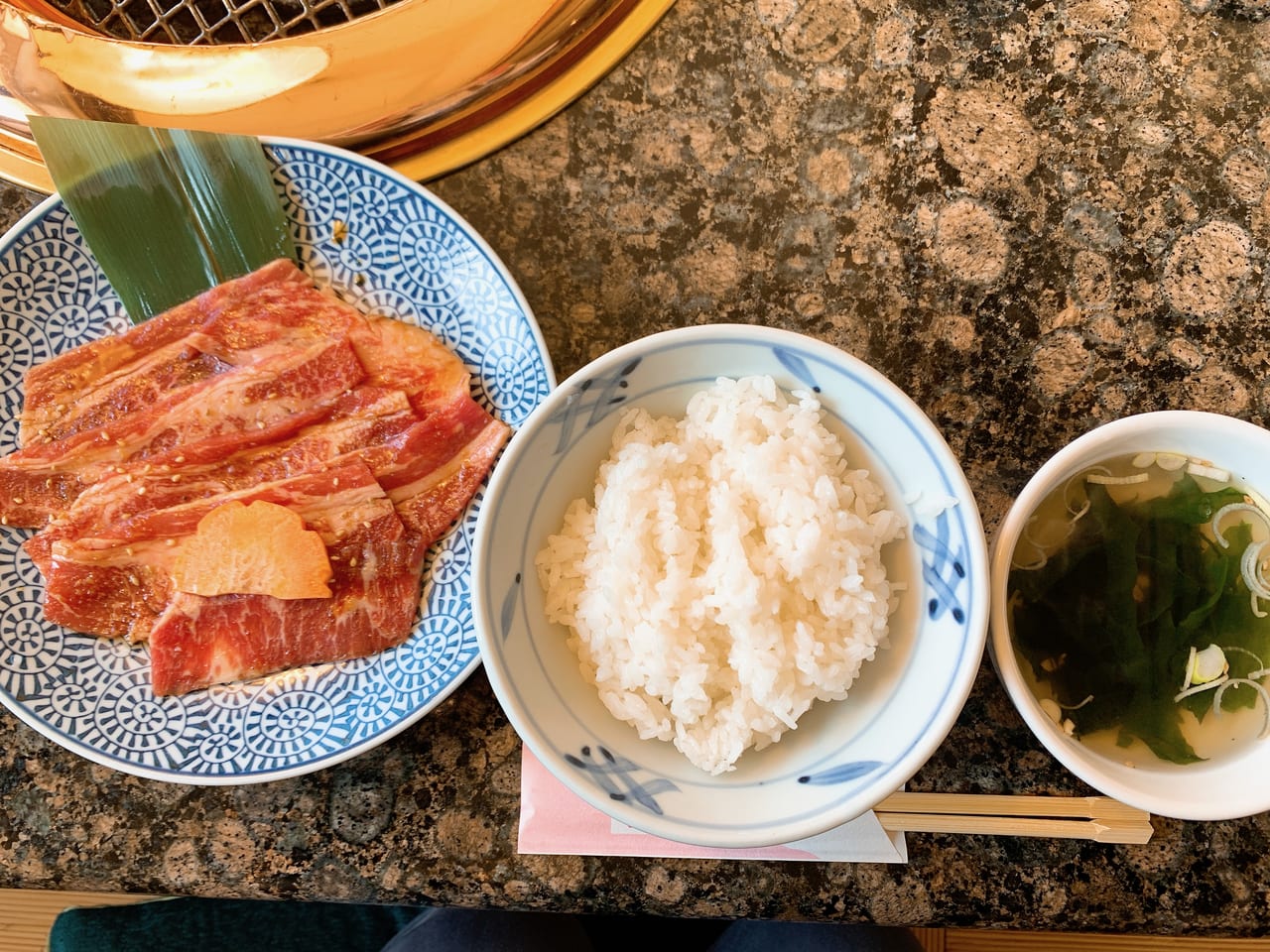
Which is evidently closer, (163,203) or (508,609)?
(508,609)

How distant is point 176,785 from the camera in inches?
54.8

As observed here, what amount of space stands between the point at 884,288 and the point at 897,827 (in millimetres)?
837

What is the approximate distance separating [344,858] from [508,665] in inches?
21.2

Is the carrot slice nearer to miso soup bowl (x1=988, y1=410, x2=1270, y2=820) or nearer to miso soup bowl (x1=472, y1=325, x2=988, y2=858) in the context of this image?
miso soup bowl (x1=472, y1=325, x2=988, y2=858)

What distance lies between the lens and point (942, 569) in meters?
1.08

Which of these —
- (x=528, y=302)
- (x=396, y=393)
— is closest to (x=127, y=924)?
(x=396, y=393)

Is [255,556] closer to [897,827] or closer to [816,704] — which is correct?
[816,704]

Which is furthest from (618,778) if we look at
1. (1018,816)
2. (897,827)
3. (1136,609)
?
(1136,609)

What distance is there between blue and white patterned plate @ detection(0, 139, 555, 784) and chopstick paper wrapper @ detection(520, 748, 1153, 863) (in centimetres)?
28

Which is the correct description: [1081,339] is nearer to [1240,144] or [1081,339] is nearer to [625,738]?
[1240,144]

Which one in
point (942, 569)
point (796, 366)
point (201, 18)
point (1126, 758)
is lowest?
point (1126, 758)

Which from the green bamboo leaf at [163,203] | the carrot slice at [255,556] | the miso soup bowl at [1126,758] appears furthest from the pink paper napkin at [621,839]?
the green bamboo leaf at [163,203]

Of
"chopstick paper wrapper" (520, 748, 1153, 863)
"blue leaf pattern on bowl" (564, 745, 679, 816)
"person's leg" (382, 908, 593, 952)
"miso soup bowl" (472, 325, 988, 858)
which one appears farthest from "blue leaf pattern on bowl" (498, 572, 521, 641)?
"person's leg" (382, 908, 593, 952)

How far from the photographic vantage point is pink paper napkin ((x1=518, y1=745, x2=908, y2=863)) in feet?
4.26
